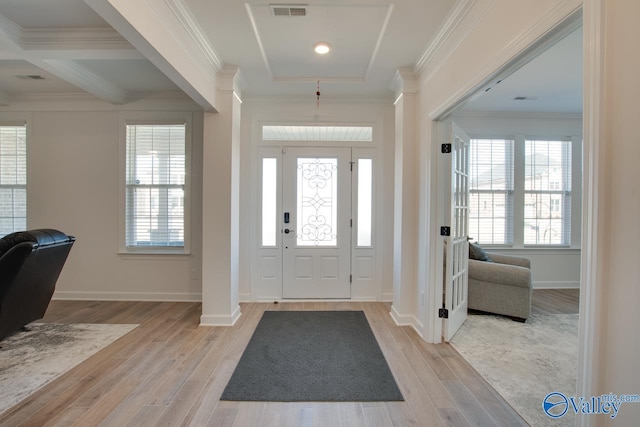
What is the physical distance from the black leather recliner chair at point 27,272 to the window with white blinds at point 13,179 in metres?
1.90

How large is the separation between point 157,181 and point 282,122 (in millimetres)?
1890

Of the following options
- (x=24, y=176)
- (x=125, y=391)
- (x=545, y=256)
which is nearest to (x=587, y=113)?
(x=125, y=391)

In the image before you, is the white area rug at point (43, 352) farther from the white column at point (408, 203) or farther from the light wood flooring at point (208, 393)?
the white column at point (408, 203)

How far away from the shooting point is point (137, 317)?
3457mm

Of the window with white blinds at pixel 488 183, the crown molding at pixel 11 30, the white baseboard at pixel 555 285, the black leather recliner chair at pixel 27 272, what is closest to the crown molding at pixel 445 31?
the window with white blinds at pixel 488 183

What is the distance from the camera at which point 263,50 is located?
9.50 ft

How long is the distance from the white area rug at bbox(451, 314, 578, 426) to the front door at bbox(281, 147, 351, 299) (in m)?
1.65

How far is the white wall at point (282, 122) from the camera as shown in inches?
157

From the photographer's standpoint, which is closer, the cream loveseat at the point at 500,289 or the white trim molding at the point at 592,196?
the white trim molding at the point at 592,196

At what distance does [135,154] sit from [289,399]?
12.2 ft

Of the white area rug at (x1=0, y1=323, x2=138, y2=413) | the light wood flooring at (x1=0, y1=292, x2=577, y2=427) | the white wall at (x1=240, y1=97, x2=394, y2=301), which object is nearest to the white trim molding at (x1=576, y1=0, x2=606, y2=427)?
the light wood flooring at (x1=0, y1=292, x2=577, y2=427)

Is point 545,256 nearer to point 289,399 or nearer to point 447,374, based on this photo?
point 447,374

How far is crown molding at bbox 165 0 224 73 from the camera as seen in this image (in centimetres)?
219

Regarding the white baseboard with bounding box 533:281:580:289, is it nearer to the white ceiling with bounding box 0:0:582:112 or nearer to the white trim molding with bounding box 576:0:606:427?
the white ceiling with bounding box 0:0:582:112
